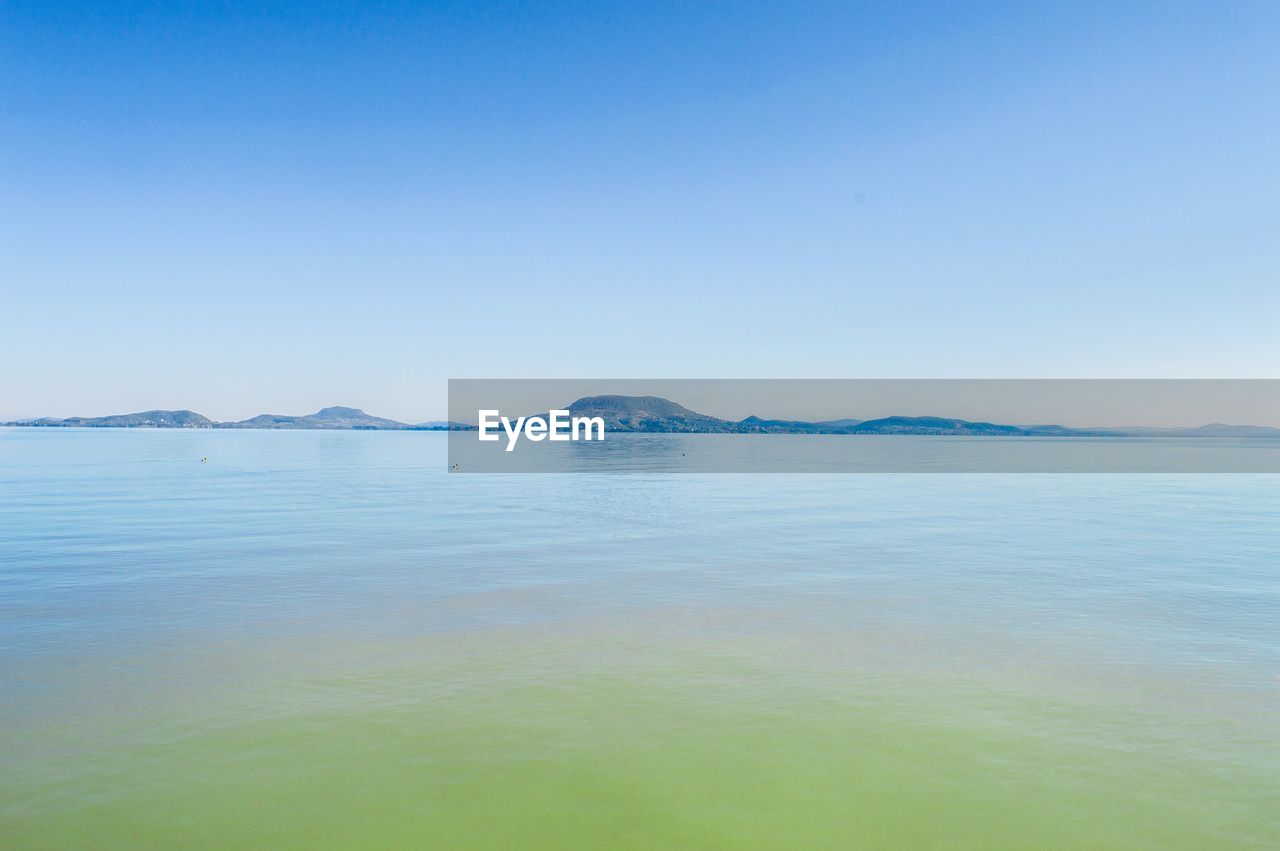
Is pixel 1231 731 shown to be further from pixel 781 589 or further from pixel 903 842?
pixel 781 589

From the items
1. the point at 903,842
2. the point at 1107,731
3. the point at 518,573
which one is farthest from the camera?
the point at 518,573

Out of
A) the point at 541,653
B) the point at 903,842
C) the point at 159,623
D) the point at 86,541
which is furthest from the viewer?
the point at 86,541

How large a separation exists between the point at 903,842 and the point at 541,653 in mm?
6855

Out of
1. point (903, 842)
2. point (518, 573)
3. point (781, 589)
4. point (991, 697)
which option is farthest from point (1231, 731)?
point (518, 573)

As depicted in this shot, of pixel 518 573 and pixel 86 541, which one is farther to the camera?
pixel 86 541

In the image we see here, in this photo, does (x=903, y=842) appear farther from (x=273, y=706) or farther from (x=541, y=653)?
(x=273, y=706)

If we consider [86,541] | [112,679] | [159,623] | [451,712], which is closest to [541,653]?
[451,712]

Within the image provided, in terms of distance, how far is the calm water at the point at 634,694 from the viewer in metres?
7.72

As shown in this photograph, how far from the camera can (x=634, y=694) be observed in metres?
11.0

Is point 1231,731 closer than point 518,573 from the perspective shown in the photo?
Yes

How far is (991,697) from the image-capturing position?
1092cm

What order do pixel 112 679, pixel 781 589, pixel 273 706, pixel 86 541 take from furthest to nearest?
pixel 86 541
pixel 781 589
pixel 112 679
pixel 273 706

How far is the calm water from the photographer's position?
7723 mm

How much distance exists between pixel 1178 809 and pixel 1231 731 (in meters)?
2.75
